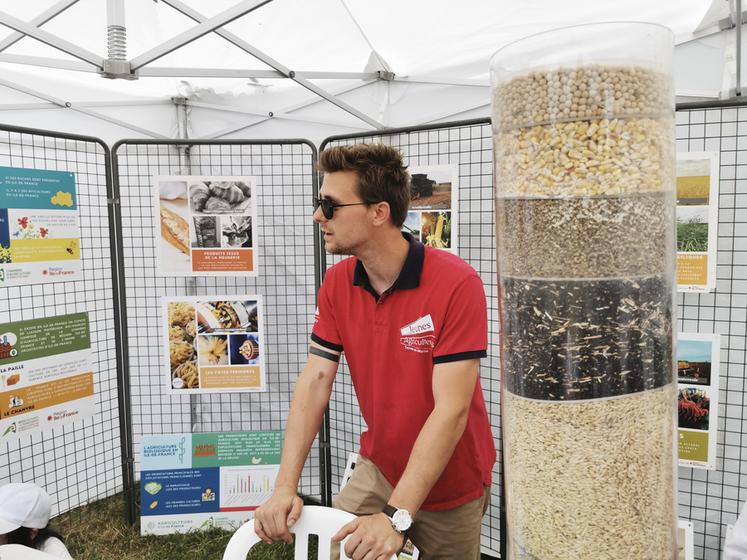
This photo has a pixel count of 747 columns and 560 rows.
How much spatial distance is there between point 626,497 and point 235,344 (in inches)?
107

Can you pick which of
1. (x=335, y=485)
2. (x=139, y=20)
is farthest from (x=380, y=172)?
(x=335, y=485)

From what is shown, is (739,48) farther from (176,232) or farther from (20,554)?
(20,554)

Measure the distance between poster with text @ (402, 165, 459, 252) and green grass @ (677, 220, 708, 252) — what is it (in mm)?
940

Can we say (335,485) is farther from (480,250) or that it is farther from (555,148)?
(555,148)

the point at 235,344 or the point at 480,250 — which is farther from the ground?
the point at 480,250

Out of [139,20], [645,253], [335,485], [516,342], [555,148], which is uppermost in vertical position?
[139,20]

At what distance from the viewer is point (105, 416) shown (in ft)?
12.7

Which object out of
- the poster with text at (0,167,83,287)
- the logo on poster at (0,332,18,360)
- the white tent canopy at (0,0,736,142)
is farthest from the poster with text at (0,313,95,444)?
the white tent canopy at (0,0,736,142)

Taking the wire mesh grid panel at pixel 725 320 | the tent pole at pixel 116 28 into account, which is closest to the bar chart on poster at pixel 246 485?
the wire mesh grid panel at pixel 725 320

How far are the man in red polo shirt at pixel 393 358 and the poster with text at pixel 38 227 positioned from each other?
1.77 meters

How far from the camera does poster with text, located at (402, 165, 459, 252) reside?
2654mm

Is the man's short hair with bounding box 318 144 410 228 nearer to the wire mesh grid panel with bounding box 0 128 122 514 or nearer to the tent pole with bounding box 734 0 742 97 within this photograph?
the tent pole with bounding box 734 0 742 97

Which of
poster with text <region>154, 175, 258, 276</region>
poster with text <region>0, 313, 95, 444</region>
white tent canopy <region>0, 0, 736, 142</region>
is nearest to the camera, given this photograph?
white tent canopy <region>0, 0, 736, 142</region>

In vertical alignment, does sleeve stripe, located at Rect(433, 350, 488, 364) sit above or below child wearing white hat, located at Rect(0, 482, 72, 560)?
above
